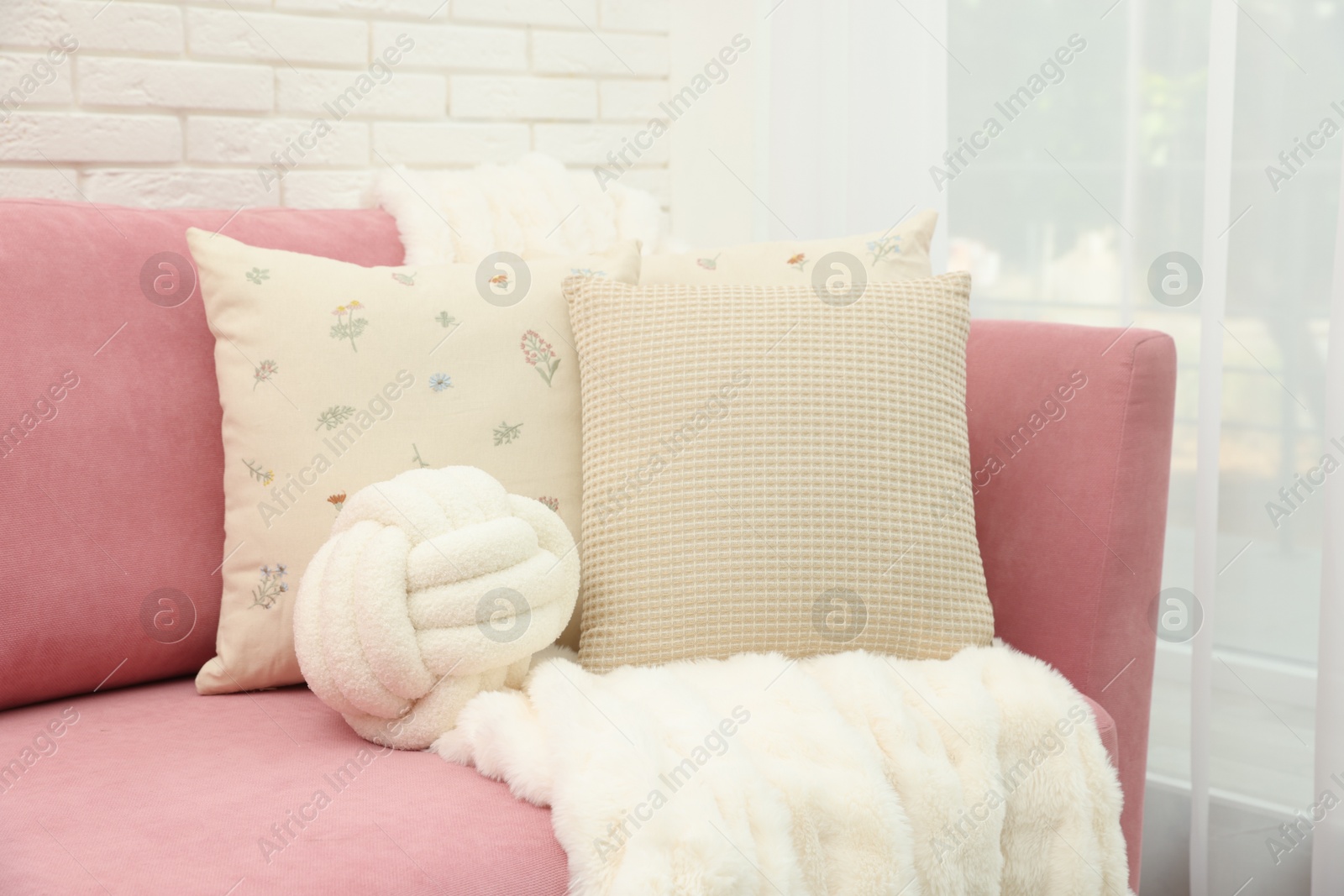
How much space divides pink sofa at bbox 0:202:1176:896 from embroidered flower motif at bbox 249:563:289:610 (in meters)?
0.10

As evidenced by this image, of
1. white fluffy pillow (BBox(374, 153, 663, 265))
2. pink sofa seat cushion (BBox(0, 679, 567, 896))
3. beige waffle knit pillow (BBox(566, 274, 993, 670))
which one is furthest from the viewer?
white fluffy pillow (BBox(374, 153, 663, 265))

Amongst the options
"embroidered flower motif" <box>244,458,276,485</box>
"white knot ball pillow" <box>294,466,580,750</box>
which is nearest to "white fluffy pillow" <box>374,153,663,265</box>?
"embroidered flower motif" <box>244,458,276,485</box>

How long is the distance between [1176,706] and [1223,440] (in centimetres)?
41

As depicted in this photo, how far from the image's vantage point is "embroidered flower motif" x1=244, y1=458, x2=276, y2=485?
117cm

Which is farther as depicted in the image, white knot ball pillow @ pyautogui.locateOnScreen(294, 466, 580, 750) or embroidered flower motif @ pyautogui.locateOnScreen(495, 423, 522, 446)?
embroidered flower motif @ pyautogui.locateOnScreen(495, 423, 522, 446)

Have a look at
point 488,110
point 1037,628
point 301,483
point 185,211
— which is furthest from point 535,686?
point 488,110

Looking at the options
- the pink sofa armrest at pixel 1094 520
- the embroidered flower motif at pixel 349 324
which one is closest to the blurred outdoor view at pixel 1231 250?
the pink sofa armrest at pixel 1094 520

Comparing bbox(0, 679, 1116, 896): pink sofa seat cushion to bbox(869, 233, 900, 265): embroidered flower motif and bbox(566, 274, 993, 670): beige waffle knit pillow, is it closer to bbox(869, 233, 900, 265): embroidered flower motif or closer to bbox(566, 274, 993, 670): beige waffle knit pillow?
bbox(566, 274, 993, 670): beige waffle knit pillow

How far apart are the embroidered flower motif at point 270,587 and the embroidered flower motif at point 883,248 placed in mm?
787

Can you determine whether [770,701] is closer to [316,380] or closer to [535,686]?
[535,686]

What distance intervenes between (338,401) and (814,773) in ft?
2.04

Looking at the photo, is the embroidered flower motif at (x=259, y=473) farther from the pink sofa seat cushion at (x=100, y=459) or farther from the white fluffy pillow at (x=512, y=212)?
the white fluffy pillow at (x=512, y=212)

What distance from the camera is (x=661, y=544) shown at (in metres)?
1.13

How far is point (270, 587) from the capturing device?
1.15 meters
